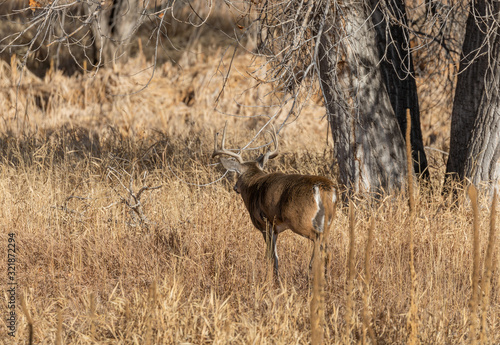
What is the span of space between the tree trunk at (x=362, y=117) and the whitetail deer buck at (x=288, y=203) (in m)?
1.31

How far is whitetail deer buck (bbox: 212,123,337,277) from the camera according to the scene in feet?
14.3

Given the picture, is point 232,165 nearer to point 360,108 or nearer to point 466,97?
point 360,108

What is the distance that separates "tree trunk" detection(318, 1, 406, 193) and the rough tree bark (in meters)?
0.65

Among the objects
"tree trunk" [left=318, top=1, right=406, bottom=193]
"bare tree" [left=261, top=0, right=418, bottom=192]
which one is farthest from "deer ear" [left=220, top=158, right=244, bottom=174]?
"tree trunk" [left=318, top=1, right=406, bottom=193]

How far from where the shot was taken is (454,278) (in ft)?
14.4

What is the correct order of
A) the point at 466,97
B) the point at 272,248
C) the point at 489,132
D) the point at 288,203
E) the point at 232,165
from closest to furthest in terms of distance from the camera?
1. the point at 288,203
2. the point at 272,248
3. the point at 232,165
4. the point at 489,132
5. the point at 466,97

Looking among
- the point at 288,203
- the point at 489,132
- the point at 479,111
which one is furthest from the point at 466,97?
the point at 288,203

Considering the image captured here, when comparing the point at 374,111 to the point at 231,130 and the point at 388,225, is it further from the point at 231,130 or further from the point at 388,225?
the point at 231,130

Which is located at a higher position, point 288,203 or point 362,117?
point 362,117

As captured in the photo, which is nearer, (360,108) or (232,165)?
(232,165)

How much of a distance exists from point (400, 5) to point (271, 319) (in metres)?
4.15

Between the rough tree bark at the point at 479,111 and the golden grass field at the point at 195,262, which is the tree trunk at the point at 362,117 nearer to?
the golden grass field at the point at 195,262

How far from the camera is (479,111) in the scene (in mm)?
5965

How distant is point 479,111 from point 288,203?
2599 mm
